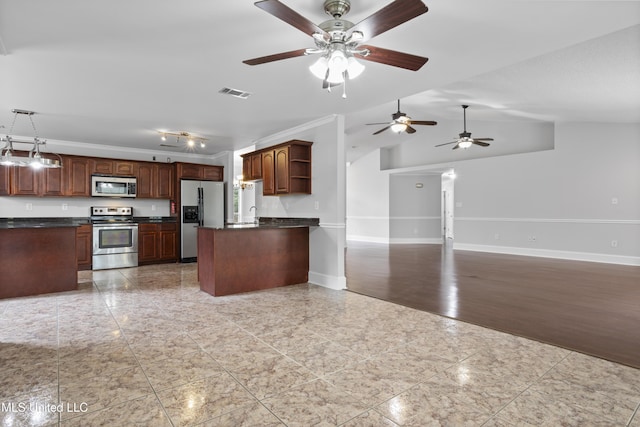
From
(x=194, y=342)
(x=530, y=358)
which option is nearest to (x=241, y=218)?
(x=194, y=342)

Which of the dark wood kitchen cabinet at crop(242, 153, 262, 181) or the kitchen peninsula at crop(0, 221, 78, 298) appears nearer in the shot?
the kitchen peninsula at crop(0, 221, 78, 298)

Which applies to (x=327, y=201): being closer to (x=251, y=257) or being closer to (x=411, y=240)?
(x=251, y=257)

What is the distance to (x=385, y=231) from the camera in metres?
11.4

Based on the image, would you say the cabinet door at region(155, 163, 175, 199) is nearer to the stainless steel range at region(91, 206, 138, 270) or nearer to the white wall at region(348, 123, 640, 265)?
the stainless steel range at region(91, 206, 138, 270)

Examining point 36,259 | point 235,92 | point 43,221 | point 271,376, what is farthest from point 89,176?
point 271,376

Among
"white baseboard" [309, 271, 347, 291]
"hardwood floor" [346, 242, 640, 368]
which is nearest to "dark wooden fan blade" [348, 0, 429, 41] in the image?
"hardwood floor" [346, 242, 640, 368]

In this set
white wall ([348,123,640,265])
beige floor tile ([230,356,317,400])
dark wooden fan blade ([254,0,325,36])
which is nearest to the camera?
dark wooden fan blade ([254,0,325,36])

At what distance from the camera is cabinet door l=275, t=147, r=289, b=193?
5.16 m

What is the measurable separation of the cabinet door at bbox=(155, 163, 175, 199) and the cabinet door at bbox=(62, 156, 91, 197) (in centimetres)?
123

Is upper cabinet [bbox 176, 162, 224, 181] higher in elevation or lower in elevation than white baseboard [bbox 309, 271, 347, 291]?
higher

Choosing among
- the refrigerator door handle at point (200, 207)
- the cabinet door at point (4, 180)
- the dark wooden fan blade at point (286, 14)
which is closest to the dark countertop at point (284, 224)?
the refrigerator door handle at point (200, 207)

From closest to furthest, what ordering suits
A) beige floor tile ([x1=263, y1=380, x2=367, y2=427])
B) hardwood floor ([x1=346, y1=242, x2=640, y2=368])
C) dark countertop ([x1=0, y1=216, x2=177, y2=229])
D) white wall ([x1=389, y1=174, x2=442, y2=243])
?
beige floor tile ([x1=263, y1=380, x2=367, y2=427]) < hardwood floor ([x1=346, y1=242, x2=640, y2=368]) < dark countertop ([x1=0, y1=216, x2=177, y2=229]) < white wall ([x1=389, y1=174, x2=442, y2=243])

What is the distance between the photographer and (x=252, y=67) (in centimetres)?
318

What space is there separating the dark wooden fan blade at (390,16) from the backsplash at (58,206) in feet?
21.8
